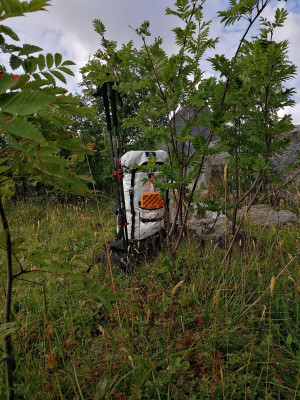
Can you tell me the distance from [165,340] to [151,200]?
171 centimetres

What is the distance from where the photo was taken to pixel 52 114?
97cm

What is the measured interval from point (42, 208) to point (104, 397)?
5.66 metres

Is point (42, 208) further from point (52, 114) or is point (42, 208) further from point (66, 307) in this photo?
point (52, 114)

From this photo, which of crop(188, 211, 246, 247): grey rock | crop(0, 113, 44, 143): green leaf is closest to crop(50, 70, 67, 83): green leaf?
crop(0, 113, 44, 143): green leaf

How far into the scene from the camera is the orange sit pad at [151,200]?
314 centimetres

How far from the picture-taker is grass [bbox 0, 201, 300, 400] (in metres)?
1.33

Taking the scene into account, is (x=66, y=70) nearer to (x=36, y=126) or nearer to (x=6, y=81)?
(x=36, y=126)

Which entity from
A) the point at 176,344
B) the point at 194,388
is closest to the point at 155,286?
the point at 176,344

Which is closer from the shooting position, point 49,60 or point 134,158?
point 49,60

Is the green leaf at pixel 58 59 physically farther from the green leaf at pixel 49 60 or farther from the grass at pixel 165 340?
the grass at pixel 165 340

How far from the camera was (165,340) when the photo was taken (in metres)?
1.67

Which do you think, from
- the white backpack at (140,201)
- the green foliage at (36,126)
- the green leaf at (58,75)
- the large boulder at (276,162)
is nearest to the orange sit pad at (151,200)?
the white backpack at (140,201)

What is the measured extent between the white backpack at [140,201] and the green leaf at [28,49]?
93.6 inches

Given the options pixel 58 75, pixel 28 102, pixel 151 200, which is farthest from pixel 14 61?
pixel 151 200
